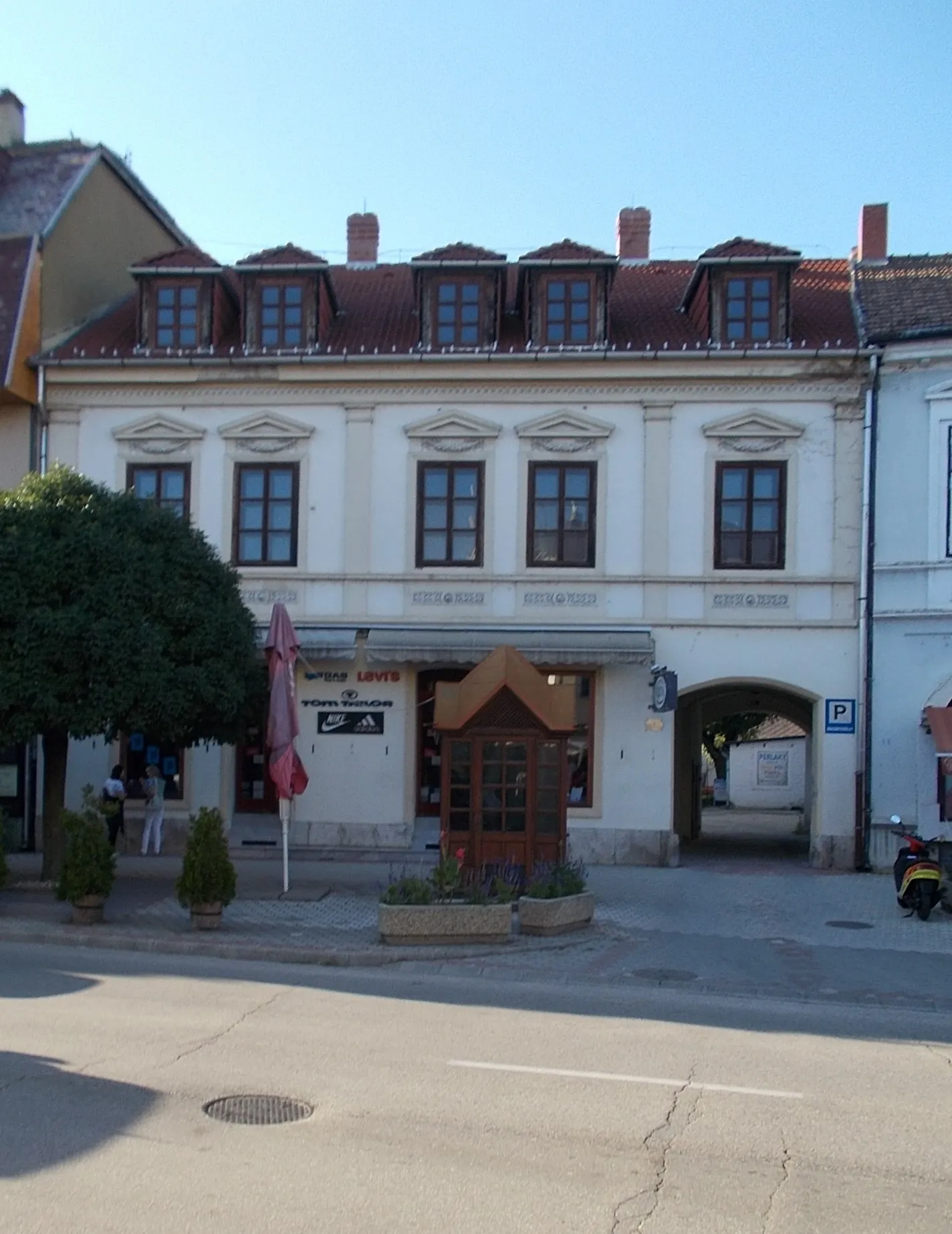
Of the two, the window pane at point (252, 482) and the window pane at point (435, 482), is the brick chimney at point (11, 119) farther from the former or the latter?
the window pane at point (435, 482)

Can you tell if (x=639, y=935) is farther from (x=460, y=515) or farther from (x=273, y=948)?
(x=460, y=515)

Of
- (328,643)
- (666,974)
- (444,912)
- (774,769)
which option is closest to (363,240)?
(328,643)

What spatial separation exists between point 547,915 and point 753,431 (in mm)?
10001

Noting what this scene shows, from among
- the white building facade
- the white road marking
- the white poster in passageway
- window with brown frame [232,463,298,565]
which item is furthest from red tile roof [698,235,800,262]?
the white poster in passageway

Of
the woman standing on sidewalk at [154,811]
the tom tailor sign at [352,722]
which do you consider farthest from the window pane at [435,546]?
the woman standing on sidewalk at [154,811]

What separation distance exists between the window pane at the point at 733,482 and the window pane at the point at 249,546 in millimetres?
7755

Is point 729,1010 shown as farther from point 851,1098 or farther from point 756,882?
point 756,882

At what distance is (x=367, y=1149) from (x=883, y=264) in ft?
69.1

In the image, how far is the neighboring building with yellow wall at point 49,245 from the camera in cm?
2195

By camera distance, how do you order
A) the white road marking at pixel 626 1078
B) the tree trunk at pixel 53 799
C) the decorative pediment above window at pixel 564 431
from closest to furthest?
the white road marking at pixel 626 1078 < the tree trunk at pixel 53 799 < the decorative pediment above window at pixel 564 431

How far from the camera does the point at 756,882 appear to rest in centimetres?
1941

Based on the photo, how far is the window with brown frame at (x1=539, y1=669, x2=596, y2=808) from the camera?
20969mm

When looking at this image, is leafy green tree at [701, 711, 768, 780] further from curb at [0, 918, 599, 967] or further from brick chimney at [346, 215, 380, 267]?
curb at [0, 918, 599, 967]

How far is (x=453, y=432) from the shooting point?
2147cm
